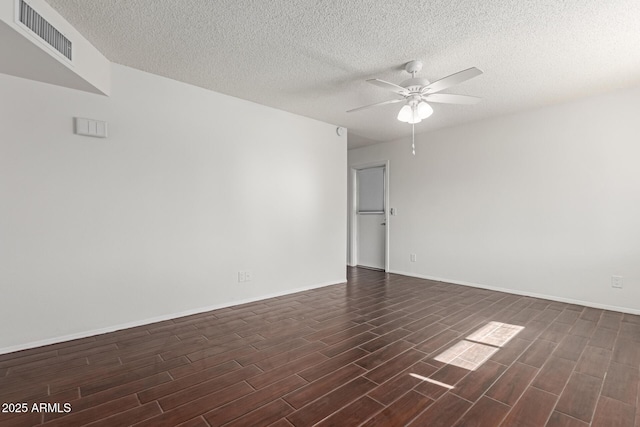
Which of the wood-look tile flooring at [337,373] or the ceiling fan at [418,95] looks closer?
the wood-look tile flooring at [337,373]

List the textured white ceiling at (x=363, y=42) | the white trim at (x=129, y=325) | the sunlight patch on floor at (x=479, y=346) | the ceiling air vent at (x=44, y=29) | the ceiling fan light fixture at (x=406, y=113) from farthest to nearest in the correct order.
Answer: the ceiling fan light fixture at (x=406, y=113) < the white trim at (x=129, y=325) < the sunlight patch on floor at (x=479, y=346) < the textured white ceiling at (x=363, y=42) < the ceiling air vent at (x=44, y=29)

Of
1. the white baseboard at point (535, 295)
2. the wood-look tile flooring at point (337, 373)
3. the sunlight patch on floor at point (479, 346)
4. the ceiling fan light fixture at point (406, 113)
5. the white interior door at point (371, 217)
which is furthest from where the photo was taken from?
the white interior door at point (371, 217)

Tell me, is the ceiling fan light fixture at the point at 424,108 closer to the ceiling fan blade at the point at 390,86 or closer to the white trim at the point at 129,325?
the ceiling fan blade at the point at 390,86

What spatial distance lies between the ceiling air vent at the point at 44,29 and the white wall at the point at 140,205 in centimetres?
53

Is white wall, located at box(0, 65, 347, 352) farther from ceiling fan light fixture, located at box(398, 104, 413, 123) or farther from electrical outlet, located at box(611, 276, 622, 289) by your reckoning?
electrical outlet, located at box(611, 276, 622, 289)

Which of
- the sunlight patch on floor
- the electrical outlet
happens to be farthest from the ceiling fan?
the electrical outlet

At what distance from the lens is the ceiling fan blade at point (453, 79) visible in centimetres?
213

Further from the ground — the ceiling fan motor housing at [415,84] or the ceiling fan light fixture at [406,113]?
the ceiling fan motor housing at [415,84]

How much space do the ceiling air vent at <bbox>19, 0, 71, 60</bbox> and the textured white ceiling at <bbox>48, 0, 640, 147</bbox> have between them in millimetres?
156

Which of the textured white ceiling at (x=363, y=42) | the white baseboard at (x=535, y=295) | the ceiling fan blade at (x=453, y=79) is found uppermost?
the textured white ceiling at (x=363, y=42)

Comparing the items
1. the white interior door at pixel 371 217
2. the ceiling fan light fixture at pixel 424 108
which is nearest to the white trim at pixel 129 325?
the white interior door at pixel 371 217

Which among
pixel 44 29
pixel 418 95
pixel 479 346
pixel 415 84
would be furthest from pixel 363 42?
pixel 479 346

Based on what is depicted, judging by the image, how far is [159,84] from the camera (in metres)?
2.96

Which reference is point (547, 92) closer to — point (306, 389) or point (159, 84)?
Result: point (306, 389)
